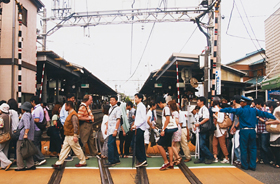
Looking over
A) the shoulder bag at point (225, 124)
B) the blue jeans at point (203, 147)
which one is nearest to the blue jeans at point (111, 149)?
the blue jeans at point (203, 147)

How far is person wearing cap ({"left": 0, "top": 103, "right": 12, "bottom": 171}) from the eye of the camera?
6.14 m

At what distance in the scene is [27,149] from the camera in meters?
5.98

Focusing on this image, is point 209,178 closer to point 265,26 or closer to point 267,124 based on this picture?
point 267,124

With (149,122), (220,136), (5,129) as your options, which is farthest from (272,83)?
(5,129)

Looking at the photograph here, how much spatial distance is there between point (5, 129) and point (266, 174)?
6.70 metres

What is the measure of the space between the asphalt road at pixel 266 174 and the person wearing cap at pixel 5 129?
6175 mm

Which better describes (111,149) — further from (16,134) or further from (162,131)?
(16,134)

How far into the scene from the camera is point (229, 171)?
6.08 metres

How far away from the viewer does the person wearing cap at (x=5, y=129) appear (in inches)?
242

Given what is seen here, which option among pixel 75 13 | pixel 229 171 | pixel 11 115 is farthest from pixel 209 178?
pixel 75 13

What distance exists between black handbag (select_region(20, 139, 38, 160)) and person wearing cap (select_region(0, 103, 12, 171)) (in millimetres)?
609

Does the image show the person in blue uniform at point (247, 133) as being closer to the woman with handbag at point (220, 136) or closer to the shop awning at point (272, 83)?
the woman with handbag at point (220, 136)

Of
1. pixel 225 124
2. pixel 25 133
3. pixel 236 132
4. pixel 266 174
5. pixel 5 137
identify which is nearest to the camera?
pixel 266 174

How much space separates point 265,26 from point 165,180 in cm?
1887
